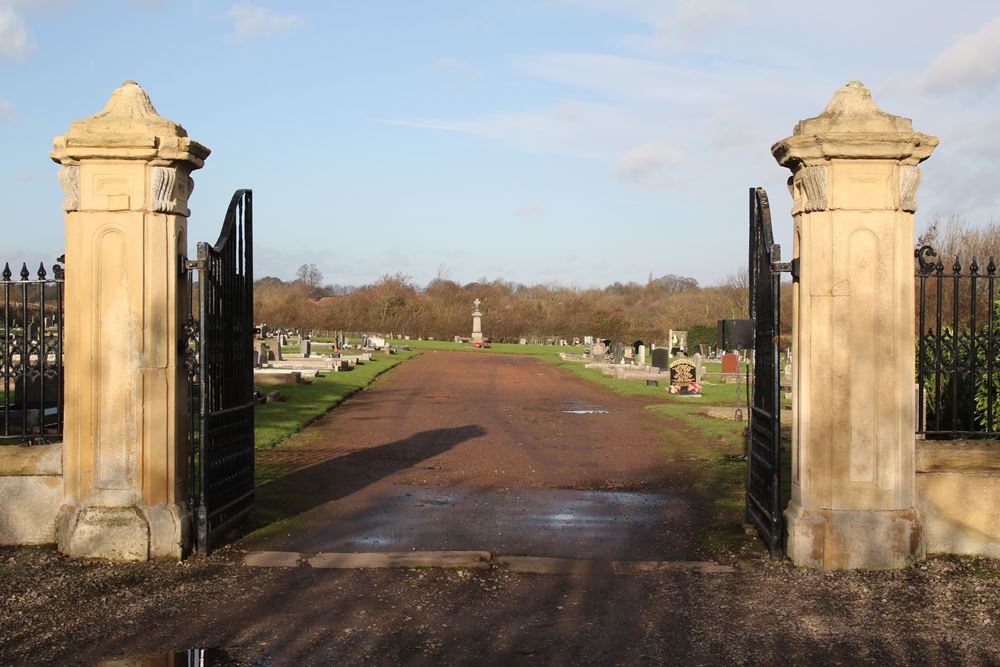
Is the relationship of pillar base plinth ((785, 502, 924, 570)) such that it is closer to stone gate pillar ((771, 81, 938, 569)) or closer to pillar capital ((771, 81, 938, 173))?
stone gate pillar ((771, 81, 938, 569))

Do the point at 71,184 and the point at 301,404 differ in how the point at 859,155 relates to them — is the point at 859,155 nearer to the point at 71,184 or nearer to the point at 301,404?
the point at 71,184

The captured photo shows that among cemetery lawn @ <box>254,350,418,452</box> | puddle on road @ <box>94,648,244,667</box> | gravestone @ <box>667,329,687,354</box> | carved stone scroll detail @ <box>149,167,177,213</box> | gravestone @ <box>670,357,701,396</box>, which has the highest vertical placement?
carved stone scroll detail @ <box>149,167,177,213</box>

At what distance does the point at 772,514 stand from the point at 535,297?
3354 inches

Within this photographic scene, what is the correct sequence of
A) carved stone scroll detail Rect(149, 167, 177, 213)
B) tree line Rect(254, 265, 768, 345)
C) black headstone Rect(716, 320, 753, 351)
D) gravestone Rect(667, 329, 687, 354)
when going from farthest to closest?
tree line Rect(254, 265, 768, 345)
gravestone Rect(667, 329, 687, 354)
black headstone Rect(716, 320, 753, 351)
carved stone scroll detail Rect(149, 167, 177, 213)

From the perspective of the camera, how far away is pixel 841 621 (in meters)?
5.69

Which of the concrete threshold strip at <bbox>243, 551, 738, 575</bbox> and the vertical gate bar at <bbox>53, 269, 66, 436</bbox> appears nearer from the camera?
the concrete threshold strip at <bbox>243, 551, 738, 575</bbox>

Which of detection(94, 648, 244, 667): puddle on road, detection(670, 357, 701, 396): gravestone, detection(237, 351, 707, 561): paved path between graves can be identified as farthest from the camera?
detection(670, 357, 701, 396): gravestone

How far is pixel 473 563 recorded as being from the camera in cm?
692

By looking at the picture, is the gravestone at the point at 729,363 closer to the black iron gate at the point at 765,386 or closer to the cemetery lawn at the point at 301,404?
the cemetery lawn at the point at 301,404

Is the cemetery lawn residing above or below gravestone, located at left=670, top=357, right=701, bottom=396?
below

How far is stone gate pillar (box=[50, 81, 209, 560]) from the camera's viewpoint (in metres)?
7.02

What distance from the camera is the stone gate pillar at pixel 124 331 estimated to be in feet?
23.0

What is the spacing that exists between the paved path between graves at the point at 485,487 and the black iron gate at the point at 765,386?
2.00 ft

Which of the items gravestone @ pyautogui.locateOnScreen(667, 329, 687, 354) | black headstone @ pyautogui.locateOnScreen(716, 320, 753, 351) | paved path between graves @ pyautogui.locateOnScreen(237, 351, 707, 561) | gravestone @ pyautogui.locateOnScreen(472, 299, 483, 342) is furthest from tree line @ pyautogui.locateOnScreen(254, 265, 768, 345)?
black headstone @ pyautogui.locateOnScreen(716, 320, 753, 351)
